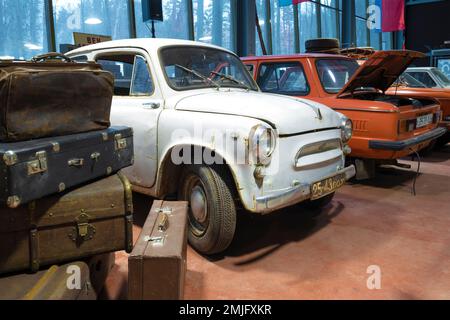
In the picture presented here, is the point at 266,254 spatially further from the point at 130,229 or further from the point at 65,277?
the point at 65,277

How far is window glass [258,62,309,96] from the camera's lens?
4.73m

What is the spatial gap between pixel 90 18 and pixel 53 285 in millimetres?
6373

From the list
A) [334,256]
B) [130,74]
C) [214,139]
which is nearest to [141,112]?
[130,74]

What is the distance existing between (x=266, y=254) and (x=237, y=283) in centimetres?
46

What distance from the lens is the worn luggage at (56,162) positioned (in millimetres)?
1713

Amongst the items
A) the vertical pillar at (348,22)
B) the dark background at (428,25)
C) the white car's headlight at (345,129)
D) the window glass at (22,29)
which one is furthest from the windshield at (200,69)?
the dark background at (428,25)

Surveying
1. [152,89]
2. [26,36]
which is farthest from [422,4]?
[152,89]

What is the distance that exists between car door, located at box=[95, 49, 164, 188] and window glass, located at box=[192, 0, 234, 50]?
5.64 meters

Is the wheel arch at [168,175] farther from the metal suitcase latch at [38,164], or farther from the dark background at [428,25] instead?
the dark background at [428,25]

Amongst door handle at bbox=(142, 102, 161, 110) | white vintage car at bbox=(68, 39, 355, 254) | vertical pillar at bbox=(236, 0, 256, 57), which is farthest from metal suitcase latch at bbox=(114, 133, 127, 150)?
vertical pillar at bbox=(236, 0, 256, 57)

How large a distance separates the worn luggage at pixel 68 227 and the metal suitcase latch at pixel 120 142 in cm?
25

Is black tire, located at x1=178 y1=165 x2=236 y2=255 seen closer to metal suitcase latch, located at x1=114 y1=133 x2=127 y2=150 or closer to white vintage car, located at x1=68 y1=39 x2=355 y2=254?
white vintage car, located at x1=68 y1=39 x2=355 y2=254
